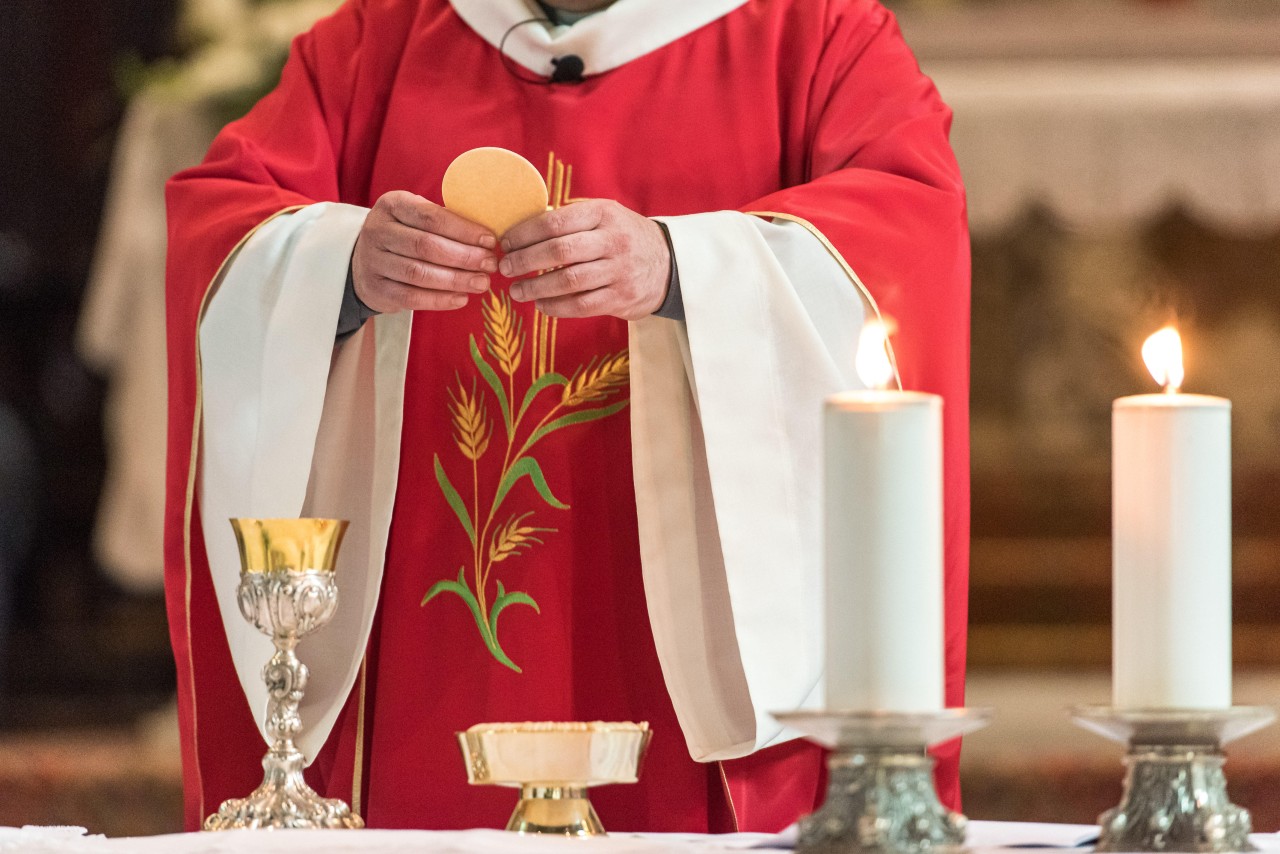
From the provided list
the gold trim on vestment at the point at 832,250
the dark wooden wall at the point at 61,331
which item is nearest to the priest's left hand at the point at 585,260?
the gold trim on vestment at the point at 832,250

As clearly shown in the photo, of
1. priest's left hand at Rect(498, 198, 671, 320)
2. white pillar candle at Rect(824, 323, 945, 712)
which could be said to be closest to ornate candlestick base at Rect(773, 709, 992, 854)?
white pillar candle at Rect(824, 323, 945, 712)

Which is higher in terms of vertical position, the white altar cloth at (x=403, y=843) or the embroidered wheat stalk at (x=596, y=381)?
the embroidered wheat stalk at (x=596, y=381)

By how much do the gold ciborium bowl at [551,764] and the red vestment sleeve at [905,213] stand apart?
2.59ft

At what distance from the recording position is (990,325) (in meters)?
7.45

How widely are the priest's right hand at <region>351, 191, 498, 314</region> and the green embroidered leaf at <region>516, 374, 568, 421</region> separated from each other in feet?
1.12

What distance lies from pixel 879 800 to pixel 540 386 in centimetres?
125

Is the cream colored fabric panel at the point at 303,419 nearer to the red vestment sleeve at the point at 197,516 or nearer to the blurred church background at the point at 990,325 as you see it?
the red vestment sleeve at the point at 197,516

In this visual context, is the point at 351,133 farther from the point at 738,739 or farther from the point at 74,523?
the point at 74,523

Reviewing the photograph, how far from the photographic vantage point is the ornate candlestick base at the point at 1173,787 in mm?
1089

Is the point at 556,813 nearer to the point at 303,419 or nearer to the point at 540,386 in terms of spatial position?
the point at 303,419

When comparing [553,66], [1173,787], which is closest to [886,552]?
[1173,787]

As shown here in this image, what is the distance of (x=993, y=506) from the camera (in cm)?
721

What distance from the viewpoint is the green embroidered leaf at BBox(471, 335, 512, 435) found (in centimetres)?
222

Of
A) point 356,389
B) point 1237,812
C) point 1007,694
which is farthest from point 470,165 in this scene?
point 1007,694
